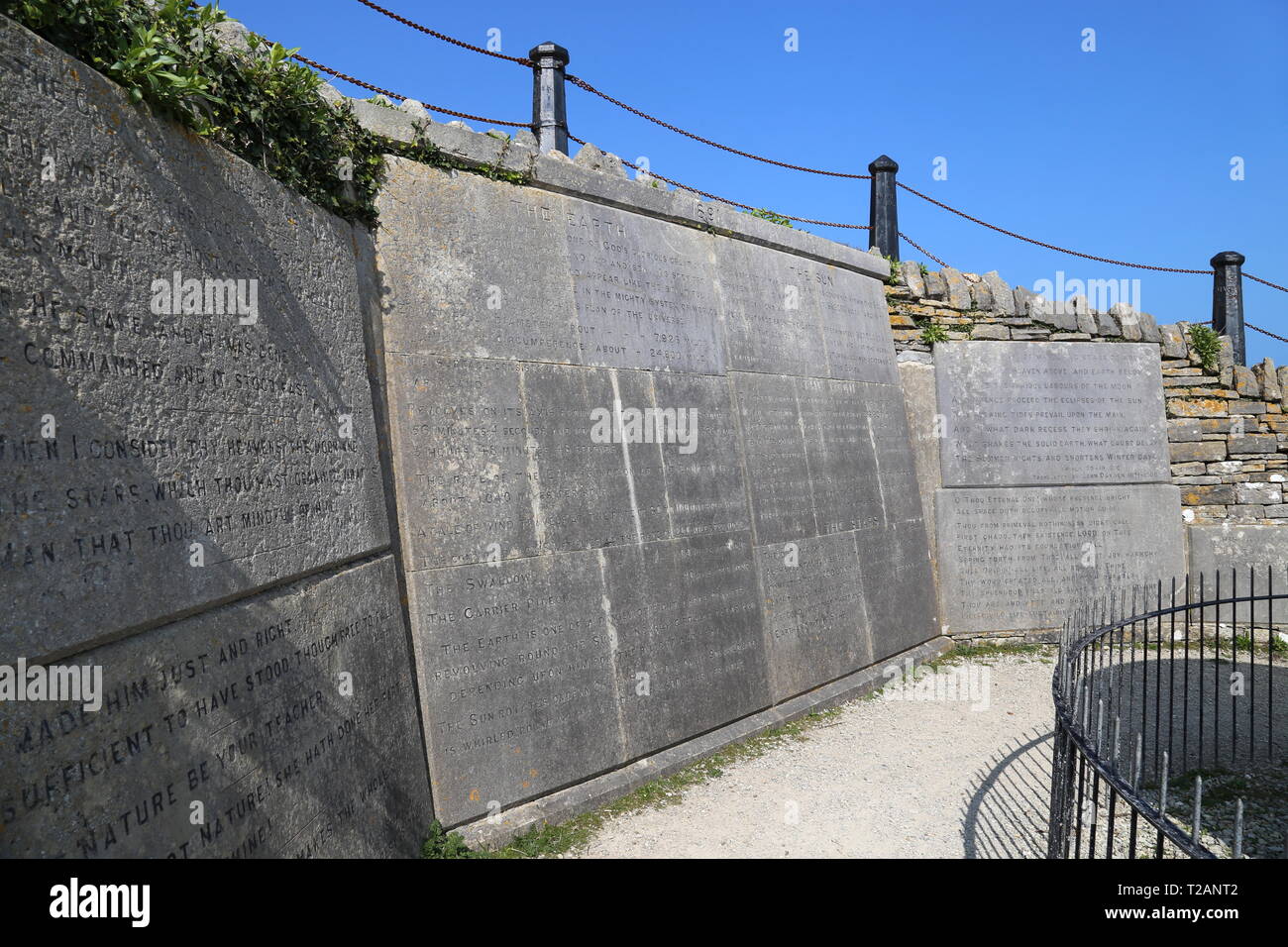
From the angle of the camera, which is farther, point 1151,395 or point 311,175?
point 1151,395

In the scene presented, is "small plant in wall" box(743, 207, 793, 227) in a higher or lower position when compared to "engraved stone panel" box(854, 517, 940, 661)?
higher

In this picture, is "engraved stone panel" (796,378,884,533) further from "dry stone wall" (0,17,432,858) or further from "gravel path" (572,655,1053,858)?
"dry stone wall" (0,17,432,858)

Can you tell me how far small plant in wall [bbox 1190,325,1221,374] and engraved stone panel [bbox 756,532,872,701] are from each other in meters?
4.97

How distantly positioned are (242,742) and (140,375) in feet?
4.03

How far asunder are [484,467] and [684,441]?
167cm

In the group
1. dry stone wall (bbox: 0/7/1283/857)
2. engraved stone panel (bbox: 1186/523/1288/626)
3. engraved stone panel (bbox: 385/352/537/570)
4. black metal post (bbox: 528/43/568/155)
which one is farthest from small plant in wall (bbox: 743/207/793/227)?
engraved stone panel (bbox: 1186/523/1288/626)

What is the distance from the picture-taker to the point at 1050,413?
869 cm

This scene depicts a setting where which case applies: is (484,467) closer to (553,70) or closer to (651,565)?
(651,565)

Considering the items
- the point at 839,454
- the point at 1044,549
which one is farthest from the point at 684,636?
the point at 1044,549

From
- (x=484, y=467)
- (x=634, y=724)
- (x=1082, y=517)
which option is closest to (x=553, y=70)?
(x=484, y=467)

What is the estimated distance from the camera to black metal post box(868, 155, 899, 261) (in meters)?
8.98

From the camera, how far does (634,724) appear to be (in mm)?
5039

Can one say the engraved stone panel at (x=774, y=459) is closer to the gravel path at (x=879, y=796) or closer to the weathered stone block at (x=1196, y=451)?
the gravel path at (x=879, y=796)

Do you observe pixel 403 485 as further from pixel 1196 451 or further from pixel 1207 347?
pixel 1207 347
